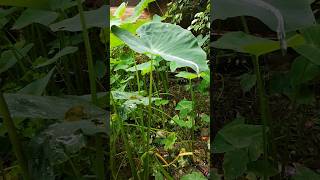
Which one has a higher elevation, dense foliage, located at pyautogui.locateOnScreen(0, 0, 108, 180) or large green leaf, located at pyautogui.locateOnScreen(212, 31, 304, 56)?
large green leaf, located at pyautogui.locateOnScreen(212, 31, 304, 56)

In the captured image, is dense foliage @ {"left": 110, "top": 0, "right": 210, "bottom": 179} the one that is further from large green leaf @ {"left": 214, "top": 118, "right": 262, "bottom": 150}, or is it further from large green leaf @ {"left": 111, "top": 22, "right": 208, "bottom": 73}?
large green leaf @ {"left": 214, "top": 118, "right": 262, "bottom": 150}

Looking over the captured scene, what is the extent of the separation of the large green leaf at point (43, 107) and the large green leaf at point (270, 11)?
225 millimetres

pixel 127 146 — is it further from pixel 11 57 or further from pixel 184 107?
pixel 11 57

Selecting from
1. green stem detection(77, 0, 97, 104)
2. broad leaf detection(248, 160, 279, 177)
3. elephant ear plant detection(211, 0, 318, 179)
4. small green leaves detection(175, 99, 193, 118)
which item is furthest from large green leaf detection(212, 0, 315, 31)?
small green leaves detection(175, 99, 193, 118)

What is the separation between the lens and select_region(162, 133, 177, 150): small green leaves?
117 cm

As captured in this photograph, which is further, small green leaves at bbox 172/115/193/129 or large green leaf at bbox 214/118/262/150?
small green leaves at bbox 172/115/193/129

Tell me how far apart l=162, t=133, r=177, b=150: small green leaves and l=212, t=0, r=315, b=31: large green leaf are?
50cm

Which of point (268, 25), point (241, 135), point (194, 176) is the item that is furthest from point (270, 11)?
point (194, 176)

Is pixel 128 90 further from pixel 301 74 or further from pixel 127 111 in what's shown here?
pixel 301 74

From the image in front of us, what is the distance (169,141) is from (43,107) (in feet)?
1.81

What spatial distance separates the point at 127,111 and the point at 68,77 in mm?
260

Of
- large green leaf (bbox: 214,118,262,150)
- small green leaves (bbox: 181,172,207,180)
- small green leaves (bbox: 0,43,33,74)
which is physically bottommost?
small green leaves (bbox: 181,172,207,180)

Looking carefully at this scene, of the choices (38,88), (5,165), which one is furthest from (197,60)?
(5,165)

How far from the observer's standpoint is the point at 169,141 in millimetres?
1170
